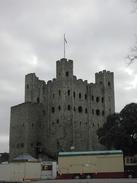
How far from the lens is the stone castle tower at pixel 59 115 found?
106 m

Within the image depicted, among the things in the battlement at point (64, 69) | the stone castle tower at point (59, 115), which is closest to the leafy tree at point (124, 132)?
the stone castle tower at point (59, 115)

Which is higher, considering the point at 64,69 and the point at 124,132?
the point at 64,69

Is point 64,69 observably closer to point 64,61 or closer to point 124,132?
point 64,61

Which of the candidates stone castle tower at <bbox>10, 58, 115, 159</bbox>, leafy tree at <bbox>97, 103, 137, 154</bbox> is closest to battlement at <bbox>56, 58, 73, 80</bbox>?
stone castle tower at <bbox>10, 58, 115, 159</bbox>

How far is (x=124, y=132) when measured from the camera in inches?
3061

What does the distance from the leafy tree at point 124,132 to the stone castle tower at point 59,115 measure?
72.2ft

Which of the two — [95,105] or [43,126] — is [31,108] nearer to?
[43,126]

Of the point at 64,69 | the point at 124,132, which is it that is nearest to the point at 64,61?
the point at 64,69

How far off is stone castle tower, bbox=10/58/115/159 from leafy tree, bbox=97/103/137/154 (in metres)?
22.0

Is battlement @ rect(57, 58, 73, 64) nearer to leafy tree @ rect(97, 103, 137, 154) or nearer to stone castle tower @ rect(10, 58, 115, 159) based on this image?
stone castle tower @ rect(10, 58, 115, 159)

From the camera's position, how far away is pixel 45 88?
11538cm

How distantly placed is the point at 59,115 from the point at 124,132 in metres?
31.7

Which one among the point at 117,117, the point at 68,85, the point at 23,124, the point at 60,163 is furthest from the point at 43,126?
the point at 60,163

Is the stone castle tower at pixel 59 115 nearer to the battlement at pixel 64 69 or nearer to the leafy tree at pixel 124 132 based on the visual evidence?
the battlement at pixel 64 69
